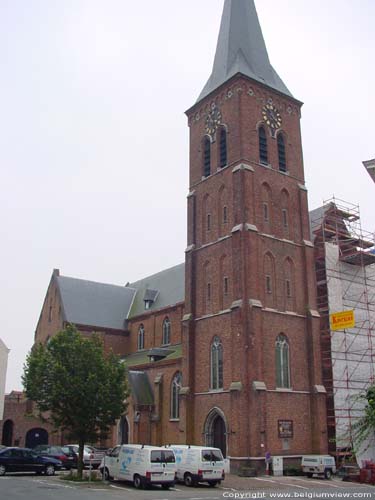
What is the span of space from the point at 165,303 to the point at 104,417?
820 inches

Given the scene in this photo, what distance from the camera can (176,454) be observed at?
2630 centimetres

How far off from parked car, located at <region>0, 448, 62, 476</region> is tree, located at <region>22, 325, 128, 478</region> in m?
3.23

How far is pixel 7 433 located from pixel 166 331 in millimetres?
16369

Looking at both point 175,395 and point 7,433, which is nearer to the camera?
point 175,395

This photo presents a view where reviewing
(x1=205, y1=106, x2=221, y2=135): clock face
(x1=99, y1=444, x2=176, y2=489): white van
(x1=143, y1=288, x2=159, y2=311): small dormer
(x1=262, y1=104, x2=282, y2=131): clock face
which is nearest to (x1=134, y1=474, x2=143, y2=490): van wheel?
(x1=99, y1=444, x2=176, y2=489): white van

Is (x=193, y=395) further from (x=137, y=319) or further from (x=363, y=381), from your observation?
(x=137, y=319)

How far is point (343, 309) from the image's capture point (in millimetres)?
36906

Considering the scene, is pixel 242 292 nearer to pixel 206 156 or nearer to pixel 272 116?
pixel 206 156

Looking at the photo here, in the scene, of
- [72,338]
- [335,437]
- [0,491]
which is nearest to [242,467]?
[335,437]

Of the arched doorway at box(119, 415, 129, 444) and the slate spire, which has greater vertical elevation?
the slate spire

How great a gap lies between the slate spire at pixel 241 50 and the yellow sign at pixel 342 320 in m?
16.6

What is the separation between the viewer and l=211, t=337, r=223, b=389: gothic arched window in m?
33.1

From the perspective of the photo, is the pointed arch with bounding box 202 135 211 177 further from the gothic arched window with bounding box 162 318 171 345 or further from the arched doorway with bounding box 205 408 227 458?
the arched doorway with bounding box 205 408 227 458

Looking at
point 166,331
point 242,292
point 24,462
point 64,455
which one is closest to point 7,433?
point 166,331
